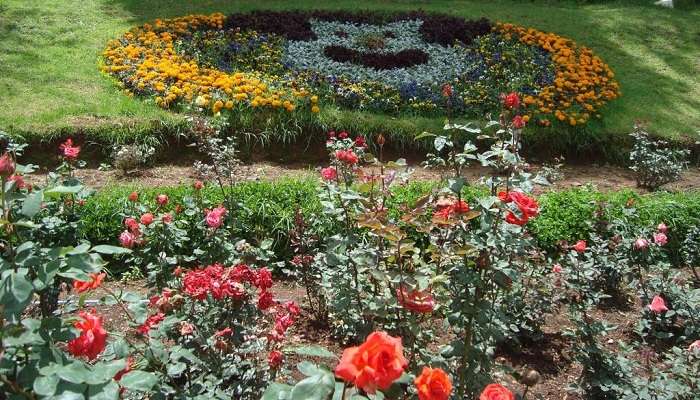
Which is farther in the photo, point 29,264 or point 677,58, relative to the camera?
point 677,58

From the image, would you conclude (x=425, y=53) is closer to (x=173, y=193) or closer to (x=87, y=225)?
(x=173, y=193)

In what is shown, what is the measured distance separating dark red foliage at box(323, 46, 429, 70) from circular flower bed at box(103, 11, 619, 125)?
0.5 inches

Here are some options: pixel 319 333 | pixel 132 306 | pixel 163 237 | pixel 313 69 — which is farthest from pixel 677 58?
pixel 132 306

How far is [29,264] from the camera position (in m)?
1.30

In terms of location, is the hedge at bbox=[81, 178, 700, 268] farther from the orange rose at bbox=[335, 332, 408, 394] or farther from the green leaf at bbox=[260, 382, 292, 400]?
the orange rose at bbox=[335, 332, 408, 394]

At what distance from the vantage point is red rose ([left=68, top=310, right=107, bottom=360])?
1.36 m

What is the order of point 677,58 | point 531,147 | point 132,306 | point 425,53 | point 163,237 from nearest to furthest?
point 132,306
point 163,237
point 531,147
point 425,53
point 677,58

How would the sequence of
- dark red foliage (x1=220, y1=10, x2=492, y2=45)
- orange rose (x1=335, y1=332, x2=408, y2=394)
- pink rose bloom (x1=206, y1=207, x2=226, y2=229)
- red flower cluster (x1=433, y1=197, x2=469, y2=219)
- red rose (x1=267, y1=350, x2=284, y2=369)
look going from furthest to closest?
dark red foliage (x1=220, y1=10, x2=492, y2=45) < pink rose bloom (x1=206, y1=207, x2=226, y2=229) < red flower cluster (x1=433, y1=197, x2=469, y2=219) < red rose (x1=267, y1=350, x2=284, y2=369) < orange rose (x1=335, y1=332, x2=408, y2=394)

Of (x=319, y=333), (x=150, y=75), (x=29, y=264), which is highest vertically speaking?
(x=29, y=264)

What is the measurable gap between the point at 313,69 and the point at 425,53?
1.61m

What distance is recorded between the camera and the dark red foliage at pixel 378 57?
23.4 ft

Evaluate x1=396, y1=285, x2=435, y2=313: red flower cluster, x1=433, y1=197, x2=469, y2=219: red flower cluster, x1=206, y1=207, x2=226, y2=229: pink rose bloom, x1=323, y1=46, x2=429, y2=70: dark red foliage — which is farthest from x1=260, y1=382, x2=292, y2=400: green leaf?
x1=323, y1=46, x2=429, y2=70: dark red foliage

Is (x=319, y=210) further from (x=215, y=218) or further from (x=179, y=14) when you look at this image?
(x=179, y=14)

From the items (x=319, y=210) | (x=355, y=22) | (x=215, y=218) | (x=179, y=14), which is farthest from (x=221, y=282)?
(x=179, y=14)
